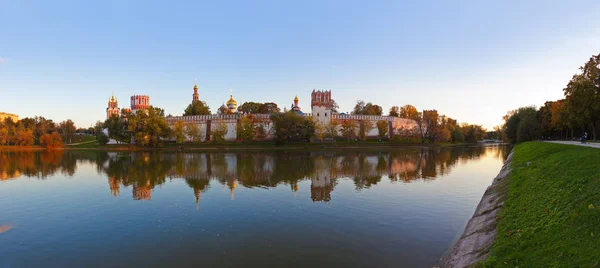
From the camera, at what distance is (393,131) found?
76.2 m

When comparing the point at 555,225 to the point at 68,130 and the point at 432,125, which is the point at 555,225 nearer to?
the point at 432,125

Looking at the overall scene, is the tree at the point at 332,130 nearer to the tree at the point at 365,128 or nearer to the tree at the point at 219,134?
the tree at the point at 365,128

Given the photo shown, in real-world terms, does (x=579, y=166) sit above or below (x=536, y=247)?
above

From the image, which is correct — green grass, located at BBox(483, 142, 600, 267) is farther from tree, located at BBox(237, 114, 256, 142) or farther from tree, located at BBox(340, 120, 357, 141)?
tree, located at BBox(340, 120, 357, 141)

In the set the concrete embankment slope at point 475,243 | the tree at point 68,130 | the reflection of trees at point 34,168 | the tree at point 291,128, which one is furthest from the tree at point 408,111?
the tree at point 68,130

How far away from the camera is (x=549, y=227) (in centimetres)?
674

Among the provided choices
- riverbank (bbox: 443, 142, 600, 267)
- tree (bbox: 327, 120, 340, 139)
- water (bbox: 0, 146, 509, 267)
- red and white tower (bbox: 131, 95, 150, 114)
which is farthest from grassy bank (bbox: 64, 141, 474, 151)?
riverbank (bbox: 443, 142, 600, 267)

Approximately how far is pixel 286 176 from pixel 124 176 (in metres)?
12.3

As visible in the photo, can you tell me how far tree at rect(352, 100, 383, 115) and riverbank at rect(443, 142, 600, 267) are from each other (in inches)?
3586

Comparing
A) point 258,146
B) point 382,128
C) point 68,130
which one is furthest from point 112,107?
point 382,128

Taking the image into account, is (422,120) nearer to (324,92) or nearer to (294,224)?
(324,92)

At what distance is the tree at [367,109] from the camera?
10104 centimetres

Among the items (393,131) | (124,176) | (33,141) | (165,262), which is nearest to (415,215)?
(165,262)

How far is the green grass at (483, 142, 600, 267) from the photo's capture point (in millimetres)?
5410
